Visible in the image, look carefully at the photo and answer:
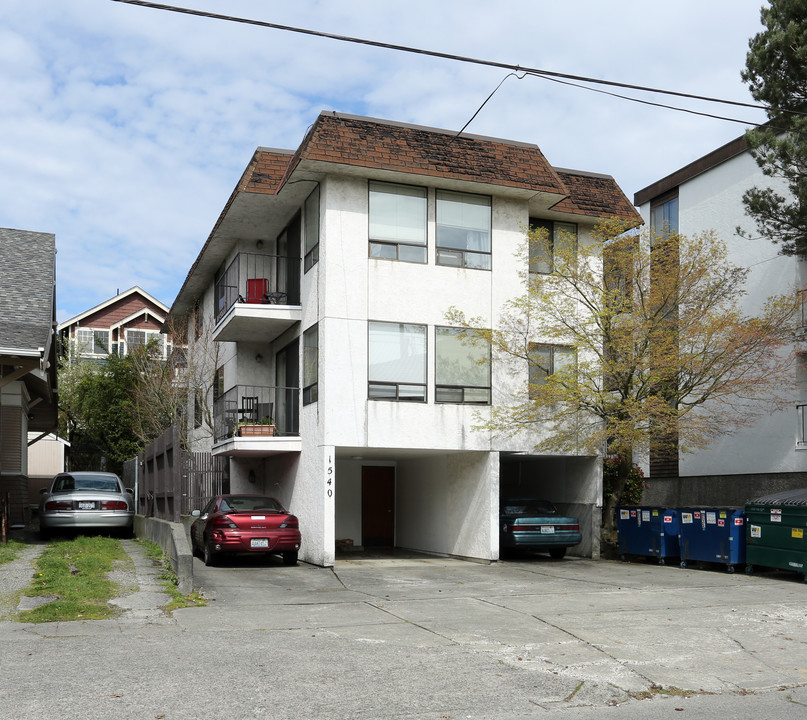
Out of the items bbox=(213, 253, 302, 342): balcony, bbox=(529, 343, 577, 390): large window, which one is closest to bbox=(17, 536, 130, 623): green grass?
bbox=(213, 253, 302, 342): balcony

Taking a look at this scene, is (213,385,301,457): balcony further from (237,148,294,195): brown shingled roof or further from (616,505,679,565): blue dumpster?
(616,505,679,565): blue dumpster

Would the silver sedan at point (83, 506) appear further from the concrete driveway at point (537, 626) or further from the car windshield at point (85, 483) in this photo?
the concrete driveway at point (537, 626)

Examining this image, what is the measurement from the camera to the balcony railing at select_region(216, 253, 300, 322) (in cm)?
2116

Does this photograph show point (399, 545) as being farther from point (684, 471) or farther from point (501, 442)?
point (684, 471)

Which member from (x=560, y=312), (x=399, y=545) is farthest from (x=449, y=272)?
(x=399, y=545)

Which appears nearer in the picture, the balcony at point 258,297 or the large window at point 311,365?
the large window at point 311,365

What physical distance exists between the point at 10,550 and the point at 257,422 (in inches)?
233

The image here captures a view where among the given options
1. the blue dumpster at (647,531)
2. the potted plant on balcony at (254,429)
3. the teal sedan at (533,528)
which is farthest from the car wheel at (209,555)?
the blue dumpster at (647,531)

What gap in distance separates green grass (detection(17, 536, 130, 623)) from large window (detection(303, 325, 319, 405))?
4833 mm

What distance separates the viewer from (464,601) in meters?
12.7

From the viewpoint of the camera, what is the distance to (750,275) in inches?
935

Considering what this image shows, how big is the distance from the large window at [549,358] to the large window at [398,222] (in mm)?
3313

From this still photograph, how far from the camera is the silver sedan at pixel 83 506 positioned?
776 inches

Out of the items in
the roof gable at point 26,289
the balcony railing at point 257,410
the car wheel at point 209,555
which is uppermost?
the roof gable at point 26,289
